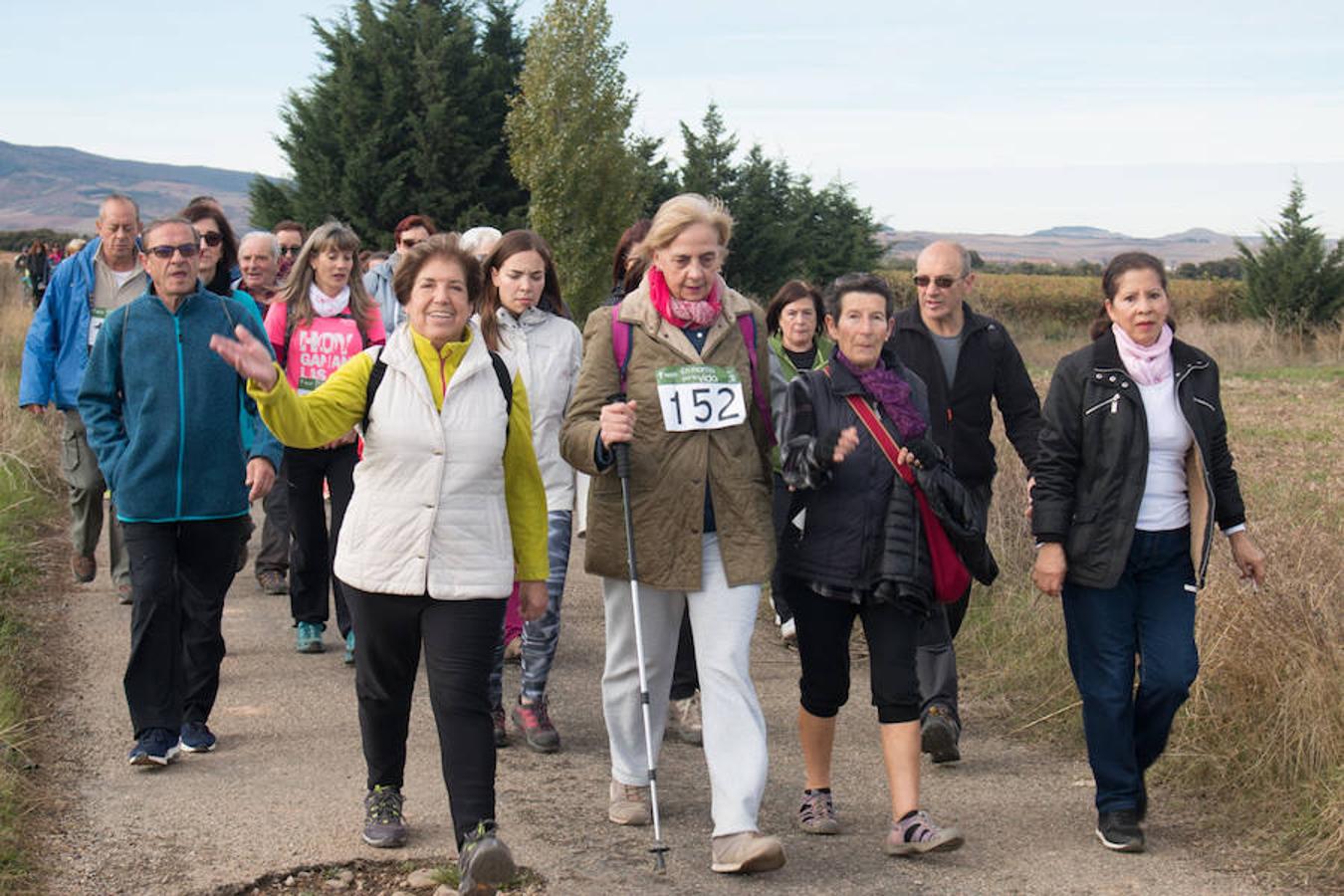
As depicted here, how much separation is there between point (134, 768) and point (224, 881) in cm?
138

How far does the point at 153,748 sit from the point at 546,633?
5.34 ft

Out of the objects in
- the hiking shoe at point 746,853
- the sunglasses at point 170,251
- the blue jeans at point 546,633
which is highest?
the sunglasses at point 170,251

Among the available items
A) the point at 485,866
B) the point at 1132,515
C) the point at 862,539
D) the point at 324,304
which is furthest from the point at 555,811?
the point at 324,304

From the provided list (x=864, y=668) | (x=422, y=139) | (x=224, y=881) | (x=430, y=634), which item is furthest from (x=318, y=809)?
(x=422, y=139)

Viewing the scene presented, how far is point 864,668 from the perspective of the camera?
323 inches

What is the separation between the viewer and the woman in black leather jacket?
5.31 meters

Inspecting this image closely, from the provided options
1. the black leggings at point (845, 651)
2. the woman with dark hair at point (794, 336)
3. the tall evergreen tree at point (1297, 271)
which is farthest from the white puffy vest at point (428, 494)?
the tall evergreen tree at point (1297, 271)

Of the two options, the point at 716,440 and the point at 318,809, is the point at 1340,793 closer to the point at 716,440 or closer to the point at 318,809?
the point at 716,440

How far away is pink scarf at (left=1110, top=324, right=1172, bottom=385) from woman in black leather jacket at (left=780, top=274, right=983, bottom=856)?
71cm

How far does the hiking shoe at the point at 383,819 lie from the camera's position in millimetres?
5348

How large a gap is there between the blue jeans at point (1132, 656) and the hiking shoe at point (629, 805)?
1.56m

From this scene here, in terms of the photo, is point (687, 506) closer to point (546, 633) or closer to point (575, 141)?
point (546, 633)

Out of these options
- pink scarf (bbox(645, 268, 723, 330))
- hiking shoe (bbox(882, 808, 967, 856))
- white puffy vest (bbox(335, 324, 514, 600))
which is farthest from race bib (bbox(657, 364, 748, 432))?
hiking shoe (bbox(882, 808, 967, 856))

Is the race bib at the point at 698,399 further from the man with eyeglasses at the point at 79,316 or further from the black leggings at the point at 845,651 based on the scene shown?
the man with eyeglasses at the point at 79,316
